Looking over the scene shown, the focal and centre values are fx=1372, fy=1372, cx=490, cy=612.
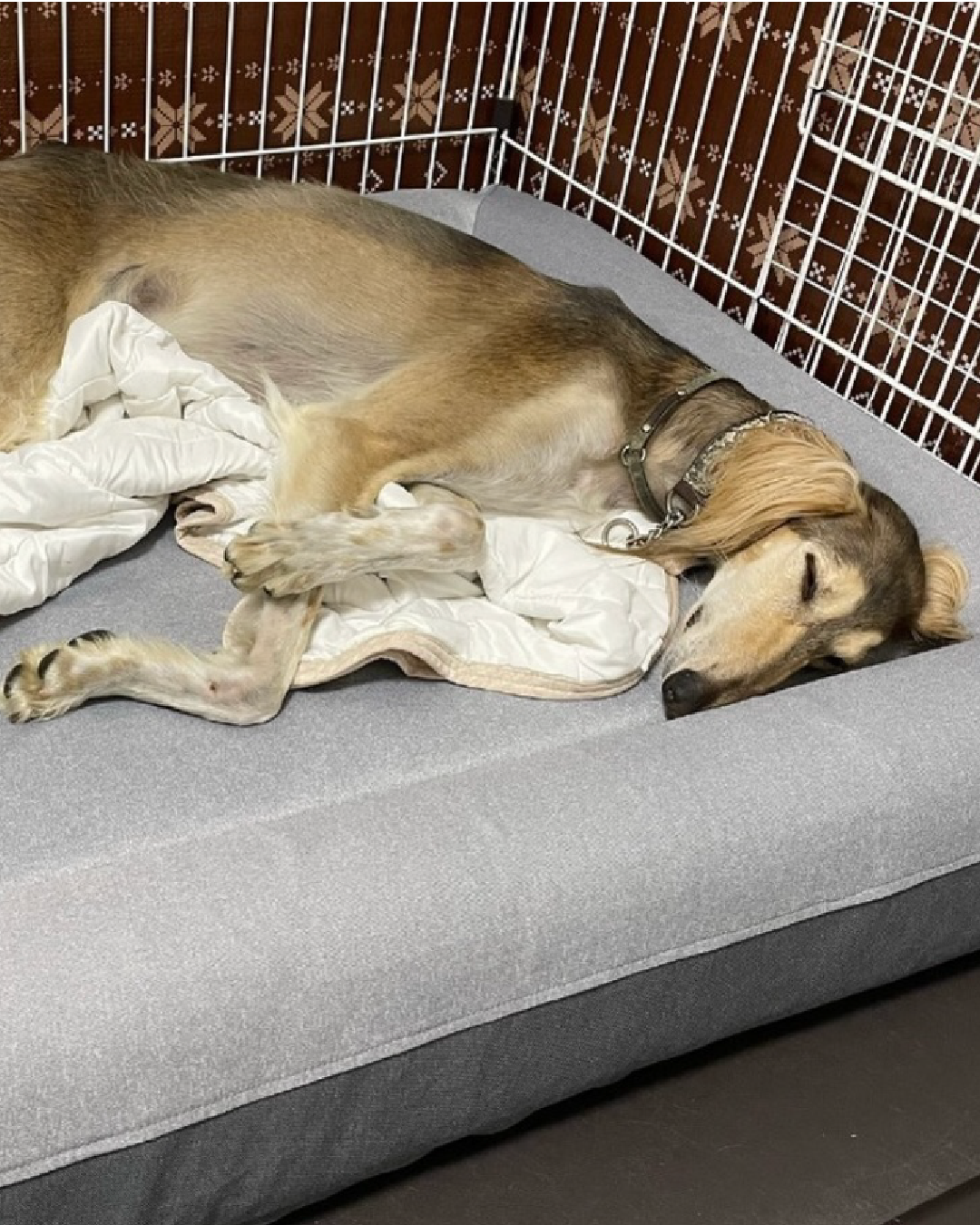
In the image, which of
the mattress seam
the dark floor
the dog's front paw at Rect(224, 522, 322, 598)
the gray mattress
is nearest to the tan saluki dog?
the dog's front paw at Rect(224, 522, 322, 598)

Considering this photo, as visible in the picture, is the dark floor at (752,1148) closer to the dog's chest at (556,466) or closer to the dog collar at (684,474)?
the dog collar at (684,474)

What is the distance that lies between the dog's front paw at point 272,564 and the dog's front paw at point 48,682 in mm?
260

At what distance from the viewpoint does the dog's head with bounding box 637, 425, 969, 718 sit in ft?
7.46

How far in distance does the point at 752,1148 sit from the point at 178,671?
106 centimetres

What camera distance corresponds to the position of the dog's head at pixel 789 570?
2.27 m

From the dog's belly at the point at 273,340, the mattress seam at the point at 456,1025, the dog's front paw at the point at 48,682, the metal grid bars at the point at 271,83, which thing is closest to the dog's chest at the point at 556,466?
the dog's belly at the point at 273,340

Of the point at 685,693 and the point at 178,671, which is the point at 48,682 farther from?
the point at 685,693

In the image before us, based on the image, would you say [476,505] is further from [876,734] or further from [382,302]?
[876,734]

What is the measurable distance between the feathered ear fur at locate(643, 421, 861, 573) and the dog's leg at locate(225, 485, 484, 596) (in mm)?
407

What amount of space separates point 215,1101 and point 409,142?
2.89 m

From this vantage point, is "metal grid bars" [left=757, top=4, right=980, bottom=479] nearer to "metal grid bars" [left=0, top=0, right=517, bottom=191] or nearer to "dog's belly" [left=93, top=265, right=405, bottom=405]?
"metal grid bars" [left=0, top=0, right=517, bottom=191]

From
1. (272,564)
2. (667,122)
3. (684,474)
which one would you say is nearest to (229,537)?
(272,564)

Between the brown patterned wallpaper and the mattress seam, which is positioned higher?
the brown patterned wallpaper

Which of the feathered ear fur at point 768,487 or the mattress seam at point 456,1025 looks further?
the feathered ear fur at point 768,487
